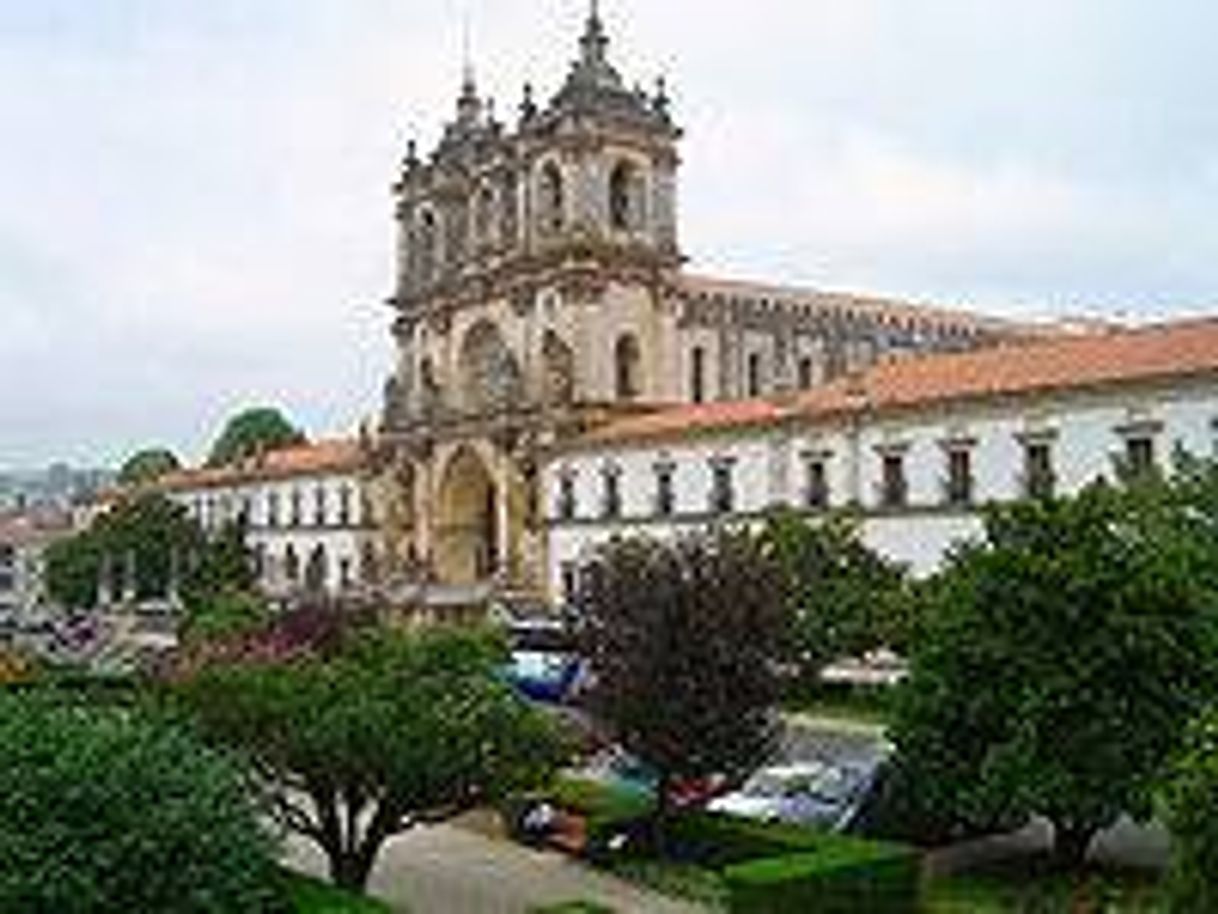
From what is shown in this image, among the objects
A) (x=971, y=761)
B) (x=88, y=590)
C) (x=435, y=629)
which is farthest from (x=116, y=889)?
(x=88, y=590)

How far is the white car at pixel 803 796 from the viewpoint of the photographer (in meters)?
27.2

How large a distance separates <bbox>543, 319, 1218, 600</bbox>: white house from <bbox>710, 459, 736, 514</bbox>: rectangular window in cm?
4

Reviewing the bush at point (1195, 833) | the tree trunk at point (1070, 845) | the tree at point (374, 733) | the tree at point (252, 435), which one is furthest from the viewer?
the tree at point (252, 435)

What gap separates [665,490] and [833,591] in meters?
21.6

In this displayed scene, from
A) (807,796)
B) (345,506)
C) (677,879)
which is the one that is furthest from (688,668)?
(345,506)

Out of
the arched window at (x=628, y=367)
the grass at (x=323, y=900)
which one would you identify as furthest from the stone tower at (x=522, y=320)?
the grass at (x=323, y=900)

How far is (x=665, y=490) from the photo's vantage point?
64.5m

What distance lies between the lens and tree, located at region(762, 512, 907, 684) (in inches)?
1609

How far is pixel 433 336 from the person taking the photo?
79.5m

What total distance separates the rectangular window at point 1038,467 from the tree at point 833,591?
4341mm

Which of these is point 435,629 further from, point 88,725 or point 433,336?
point 433,336

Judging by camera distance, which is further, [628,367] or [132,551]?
[132,551]

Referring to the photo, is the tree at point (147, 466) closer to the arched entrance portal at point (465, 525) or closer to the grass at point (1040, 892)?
the arched entrance portal at point (465, 525)

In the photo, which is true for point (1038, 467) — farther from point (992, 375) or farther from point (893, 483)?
point (893, 483)
